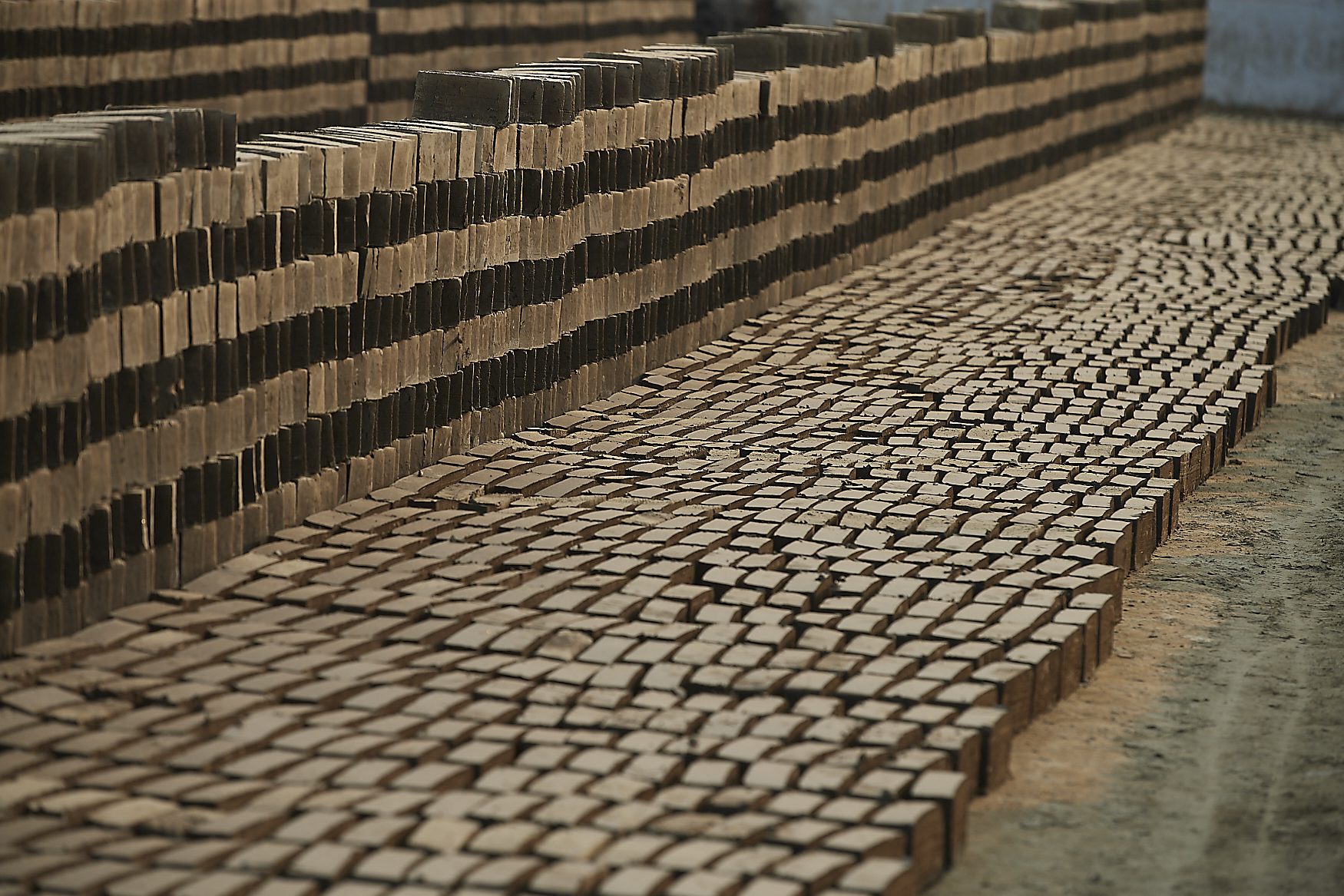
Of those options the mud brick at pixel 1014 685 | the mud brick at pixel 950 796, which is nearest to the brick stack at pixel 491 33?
the mud brick at pixel 1014 685

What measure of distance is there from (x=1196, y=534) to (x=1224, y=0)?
63.2 ft

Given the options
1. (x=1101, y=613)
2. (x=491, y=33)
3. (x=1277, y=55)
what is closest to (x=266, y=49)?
(x=491, y=33)

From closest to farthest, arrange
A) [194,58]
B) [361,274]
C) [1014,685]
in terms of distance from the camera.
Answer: [1014,685]
[361,274]
[194,58]

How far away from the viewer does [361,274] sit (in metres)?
6.36

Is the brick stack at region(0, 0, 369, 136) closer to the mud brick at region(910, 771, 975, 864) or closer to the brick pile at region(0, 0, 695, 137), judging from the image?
the brick pile at region(0, 0, 695, 137)

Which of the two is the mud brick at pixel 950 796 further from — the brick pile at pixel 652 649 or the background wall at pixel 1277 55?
the background wall at pixel 1277 55

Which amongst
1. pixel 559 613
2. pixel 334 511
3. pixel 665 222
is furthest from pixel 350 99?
pixel 559 613

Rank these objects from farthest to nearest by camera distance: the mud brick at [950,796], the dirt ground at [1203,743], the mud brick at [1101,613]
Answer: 1. the mud brick at [1101,613]
2. the dirt ground at [1203,743]
3. the mud brick at [950,796]

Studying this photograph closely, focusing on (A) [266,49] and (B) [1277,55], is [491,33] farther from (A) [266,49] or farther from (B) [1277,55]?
(B) [1277,55]

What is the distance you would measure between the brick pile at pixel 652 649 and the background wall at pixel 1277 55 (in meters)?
16.3

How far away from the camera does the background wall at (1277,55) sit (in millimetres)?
A: 23281

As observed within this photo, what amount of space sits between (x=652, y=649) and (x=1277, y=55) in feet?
69.8

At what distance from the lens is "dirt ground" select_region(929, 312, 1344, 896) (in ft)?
14.1

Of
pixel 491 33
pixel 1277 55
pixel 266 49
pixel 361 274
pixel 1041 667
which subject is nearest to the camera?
pixel 1041 667
